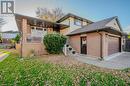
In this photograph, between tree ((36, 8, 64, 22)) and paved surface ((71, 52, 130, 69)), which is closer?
paved surface ((71, 52, 130, 69))

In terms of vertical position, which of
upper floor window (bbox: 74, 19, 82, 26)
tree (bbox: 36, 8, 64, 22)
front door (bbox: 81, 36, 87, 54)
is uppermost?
tree (bbox: 36, 8, 64, 22)

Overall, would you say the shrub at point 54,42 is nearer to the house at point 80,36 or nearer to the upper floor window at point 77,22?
the house at point 80,36

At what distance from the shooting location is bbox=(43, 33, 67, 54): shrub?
1210 centimetres

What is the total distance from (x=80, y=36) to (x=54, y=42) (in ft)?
13.2

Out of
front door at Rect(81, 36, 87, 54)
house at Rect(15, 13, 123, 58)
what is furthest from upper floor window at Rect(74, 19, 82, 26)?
front door at Rect(81, 36, 87, 54)

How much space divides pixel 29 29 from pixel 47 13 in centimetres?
1870

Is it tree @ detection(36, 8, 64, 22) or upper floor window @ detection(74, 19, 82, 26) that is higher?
tree @ detection(36, 8, 64, 22)

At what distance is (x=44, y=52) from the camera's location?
13.3 meters

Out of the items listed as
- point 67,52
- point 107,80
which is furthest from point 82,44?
point 107,80

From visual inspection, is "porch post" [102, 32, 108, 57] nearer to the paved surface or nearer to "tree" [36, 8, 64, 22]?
the paved surface

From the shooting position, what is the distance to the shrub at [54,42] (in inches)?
476

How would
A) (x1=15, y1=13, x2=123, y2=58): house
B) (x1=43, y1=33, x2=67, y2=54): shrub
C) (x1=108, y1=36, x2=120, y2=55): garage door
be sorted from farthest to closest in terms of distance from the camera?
1. (x1=108, y1=36, x2=120, y2=55): garage door
2. (x1=43, y1=33, x2=67, y2=54): shrub
3. (x1=15, y1=13, x2=123, y2=58): house

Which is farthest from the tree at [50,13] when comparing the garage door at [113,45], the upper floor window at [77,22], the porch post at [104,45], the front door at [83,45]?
the porch post at [104,45]

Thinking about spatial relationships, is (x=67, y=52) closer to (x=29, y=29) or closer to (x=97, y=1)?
(x=29, y=29)
